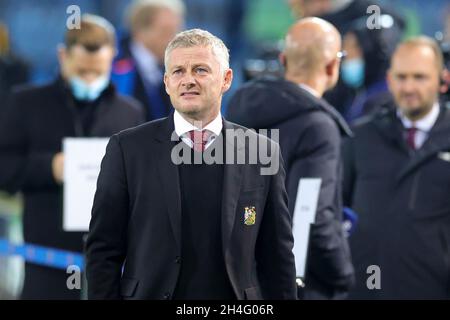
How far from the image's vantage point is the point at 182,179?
4270 mm

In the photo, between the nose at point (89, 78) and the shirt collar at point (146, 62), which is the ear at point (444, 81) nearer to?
the nose at point (89, 78)

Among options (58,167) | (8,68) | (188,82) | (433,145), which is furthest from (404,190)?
(8,68)

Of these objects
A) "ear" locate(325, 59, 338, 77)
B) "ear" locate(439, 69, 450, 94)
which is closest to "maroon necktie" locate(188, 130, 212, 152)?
"ear" locate(325, 59, 338, 77)

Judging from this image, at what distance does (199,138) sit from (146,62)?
4.81 m

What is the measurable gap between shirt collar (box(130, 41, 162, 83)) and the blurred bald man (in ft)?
9.61

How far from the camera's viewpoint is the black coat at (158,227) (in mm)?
4211

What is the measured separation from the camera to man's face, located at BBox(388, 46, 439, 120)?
7.14 metres

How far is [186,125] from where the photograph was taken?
430 centimetres

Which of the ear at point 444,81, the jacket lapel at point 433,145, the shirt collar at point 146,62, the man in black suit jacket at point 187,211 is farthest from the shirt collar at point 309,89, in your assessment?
the shirt collar at point 146,62

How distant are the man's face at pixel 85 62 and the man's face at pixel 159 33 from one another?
1.73 metres
